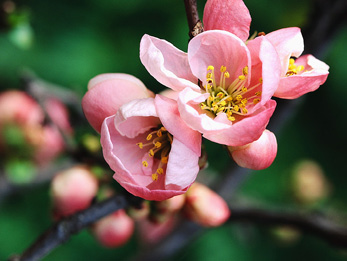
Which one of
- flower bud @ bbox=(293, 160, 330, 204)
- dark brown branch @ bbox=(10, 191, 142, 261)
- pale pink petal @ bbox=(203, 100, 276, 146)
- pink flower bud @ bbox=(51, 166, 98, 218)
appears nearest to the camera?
pale pink petal @ bbox=(203, 100, 276, 146)

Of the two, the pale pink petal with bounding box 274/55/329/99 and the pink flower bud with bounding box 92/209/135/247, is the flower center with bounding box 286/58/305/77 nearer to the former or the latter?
the pale pink petal with bounding box 274/55/329/99

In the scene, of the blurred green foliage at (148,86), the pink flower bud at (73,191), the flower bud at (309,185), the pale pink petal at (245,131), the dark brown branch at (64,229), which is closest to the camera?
the pale pink petal at (245,131)

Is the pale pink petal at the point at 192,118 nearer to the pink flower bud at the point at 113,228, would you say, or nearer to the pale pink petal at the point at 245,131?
the pale pink petal at the point at 245,131

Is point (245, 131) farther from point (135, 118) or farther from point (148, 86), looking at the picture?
point (148, 86)

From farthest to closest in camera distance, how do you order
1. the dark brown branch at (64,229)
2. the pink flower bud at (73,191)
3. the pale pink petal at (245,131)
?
1. the pink flower bud at (73,191)
2. the dark brown branch at (64,229)
3. the pale pink petal at (245,131)

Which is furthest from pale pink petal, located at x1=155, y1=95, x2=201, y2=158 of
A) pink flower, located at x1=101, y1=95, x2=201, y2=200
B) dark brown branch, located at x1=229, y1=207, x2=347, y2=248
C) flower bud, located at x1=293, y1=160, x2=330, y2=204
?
flower bud, located at x1=293, y1=160, x2=330, y2=204

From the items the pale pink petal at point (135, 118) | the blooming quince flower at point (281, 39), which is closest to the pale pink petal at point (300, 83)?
the blooming quince flower at point (281, 39)
